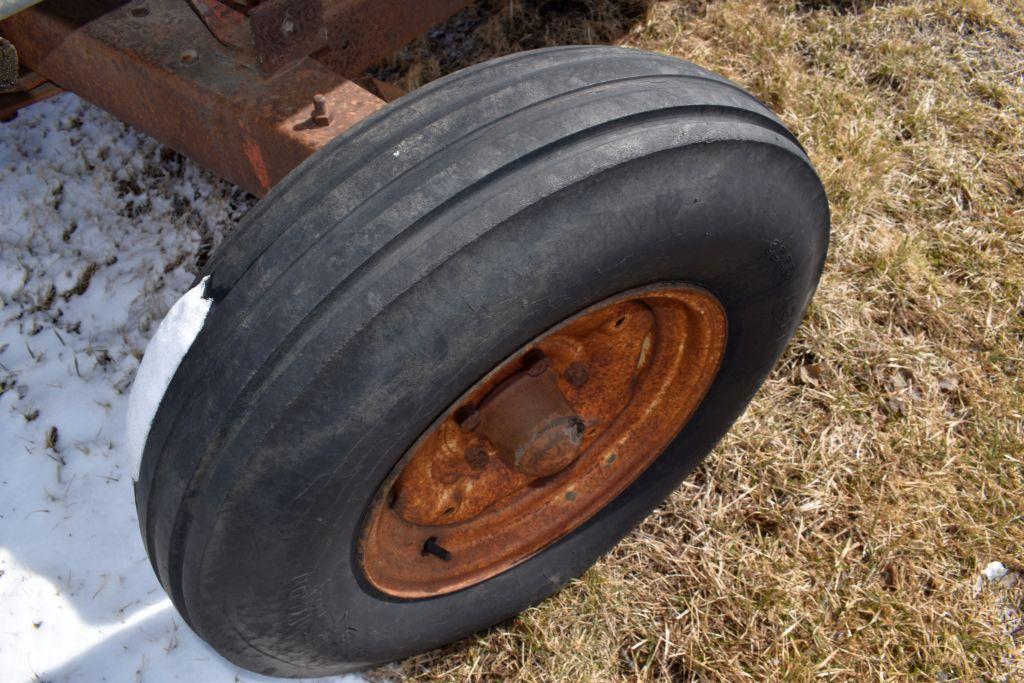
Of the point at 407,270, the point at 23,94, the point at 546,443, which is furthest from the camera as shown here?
the point at 23,94

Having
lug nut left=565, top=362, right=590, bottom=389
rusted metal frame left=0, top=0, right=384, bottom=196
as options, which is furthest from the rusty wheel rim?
rusted metal frame left=0, top=0, right=384, bottom=196

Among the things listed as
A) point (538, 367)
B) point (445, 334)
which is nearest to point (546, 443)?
point (538, 367)

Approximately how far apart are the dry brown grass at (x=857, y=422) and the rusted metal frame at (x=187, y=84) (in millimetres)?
1155

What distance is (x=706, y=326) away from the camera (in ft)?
5.36

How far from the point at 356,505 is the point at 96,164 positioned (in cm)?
202

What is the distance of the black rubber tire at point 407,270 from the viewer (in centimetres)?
120

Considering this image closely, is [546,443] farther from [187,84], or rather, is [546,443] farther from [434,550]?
[187,84]

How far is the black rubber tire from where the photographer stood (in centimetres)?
120

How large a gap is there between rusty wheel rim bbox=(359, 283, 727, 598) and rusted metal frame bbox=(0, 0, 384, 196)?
62 centimetres

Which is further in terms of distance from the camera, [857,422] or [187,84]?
[857,422]

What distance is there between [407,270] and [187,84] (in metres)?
0.93

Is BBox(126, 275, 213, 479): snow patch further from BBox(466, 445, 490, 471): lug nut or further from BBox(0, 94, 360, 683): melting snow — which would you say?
BBox(466, 445, 490, 471): lug nut

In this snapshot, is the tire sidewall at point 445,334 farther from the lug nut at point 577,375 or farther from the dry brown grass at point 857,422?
the dry brown grass at point 857,422

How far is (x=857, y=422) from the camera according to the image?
237 centimetres
